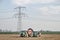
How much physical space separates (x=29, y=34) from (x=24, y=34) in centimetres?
188

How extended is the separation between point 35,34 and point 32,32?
115cm

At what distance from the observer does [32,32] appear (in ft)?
179

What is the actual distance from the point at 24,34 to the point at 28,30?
1664mm

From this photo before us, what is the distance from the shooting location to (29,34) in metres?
54.3

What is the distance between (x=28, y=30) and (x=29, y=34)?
48.0 inches

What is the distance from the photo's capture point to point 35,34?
55.2 m

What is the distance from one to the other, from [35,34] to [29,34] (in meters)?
1.79

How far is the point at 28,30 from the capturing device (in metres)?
54.9

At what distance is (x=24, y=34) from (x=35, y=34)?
2.92 meters
